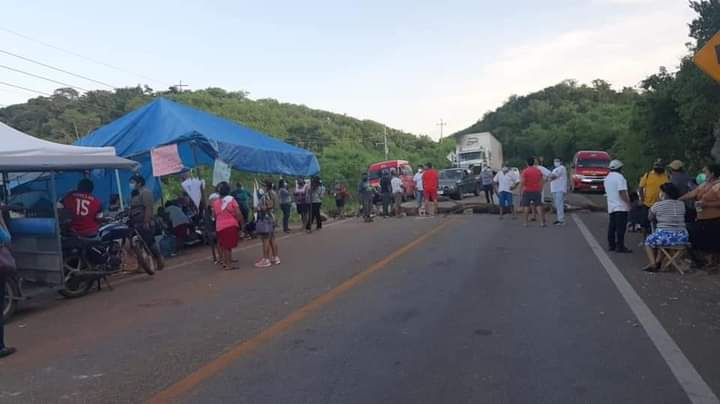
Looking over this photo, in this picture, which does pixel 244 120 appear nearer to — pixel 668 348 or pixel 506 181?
pixel 506 181

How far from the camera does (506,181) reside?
19.3 meters

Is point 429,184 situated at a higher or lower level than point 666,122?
lower

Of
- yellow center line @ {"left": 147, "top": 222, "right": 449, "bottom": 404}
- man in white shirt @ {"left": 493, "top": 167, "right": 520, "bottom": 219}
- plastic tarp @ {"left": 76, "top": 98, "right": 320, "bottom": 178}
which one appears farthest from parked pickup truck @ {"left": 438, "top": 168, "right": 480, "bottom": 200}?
yellow center line @ {"left": 147, "top": 222, "right": 449, "bottom": 404}

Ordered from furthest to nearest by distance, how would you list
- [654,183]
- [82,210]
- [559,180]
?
1. [559,180]
2. [654,183]
3. [82,210]

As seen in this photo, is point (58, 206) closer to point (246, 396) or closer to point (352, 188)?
point (246, 396)

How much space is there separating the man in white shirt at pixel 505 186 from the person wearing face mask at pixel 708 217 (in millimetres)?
9418

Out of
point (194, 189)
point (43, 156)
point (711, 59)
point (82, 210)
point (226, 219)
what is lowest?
point (226, 219)

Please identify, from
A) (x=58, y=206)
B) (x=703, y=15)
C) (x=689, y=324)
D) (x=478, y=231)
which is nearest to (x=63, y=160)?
(x=58, y=206)

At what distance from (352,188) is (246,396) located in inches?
1224

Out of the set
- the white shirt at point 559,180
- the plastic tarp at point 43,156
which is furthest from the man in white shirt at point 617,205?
the plastic tarp at point 43,156

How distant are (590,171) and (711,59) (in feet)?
86.1

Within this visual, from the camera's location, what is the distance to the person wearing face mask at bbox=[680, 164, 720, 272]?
9.42 metres

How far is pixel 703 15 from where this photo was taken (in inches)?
726

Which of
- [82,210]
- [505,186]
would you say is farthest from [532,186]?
[82,210]
